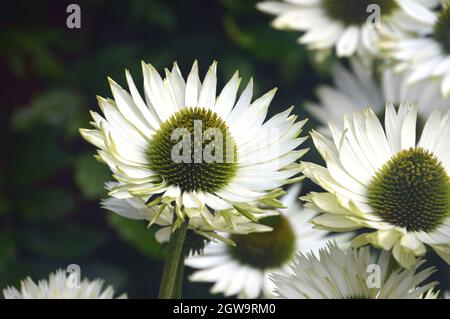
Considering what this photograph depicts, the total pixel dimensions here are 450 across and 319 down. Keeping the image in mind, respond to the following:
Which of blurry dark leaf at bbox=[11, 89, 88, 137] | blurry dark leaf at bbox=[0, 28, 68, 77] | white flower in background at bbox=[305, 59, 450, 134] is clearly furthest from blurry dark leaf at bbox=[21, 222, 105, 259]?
white flower in background at bbox=[305, 59, 450, 134]

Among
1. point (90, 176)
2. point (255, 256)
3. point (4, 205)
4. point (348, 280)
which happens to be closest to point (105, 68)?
point (90, 176)

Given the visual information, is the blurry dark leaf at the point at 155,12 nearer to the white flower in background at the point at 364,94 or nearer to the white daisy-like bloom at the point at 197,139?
the white flower in background at the point at 364,94

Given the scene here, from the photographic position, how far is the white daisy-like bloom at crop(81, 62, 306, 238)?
0.62m

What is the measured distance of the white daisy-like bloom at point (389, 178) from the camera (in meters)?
0.60

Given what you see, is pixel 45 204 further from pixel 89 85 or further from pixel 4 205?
pixel 89 85

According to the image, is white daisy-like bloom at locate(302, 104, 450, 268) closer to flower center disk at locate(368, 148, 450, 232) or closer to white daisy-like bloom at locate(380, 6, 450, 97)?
flower center disk at locate(368, 148, 450, 232)

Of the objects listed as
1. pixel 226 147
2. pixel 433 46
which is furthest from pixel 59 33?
pixel 226 147

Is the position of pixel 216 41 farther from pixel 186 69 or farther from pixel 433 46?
pixel 433 46

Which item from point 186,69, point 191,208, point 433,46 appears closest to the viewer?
point 191,208

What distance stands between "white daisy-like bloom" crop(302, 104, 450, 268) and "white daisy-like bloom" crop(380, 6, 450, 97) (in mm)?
255

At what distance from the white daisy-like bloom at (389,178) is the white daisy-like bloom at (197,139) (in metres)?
0.03

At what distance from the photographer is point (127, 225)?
1156mm
